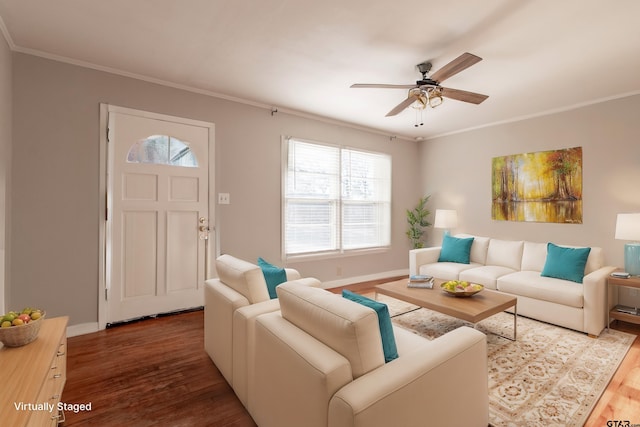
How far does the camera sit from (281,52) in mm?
2664

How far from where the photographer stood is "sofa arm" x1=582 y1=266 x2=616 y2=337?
111 inches

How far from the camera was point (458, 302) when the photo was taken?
105 inches

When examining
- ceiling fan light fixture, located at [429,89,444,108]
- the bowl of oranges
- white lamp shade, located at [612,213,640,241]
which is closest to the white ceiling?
ceiling fan light fixture, located at [429,89,444,108]

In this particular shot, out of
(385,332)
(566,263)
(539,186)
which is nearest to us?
(385,332)

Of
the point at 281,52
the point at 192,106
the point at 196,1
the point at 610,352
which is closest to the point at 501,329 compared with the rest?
the point at 610,352

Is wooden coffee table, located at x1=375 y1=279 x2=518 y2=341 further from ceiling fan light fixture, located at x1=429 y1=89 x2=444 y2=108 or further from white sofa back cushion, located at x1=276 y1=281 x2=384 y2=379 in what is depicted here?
ceiling fan light fixture, located at x1=429 y1=89 x2=444 y2=108

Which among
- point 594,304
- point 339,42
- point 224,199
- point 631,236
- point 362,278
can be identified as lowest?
point 362,278

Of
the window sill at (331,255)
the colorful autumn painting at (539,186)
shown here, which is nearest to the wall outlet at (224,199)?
the window sill at (331,255)

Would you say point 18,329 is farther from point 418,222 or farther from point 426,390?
point 418,222

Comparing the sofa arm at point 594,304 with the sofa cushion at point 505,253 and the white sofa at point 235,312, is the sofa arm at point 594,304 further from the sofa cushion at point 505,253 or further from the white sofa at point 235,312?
the white sofa at point 235,312

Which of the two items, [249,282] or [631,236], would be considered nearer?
[249,282]

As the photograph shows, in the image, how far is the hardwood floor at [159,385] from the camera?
1747 mm

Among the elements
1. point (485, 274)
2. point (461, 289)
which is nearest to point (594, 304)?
point (485, 274)

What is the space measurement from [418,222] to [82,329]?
16.7ft
